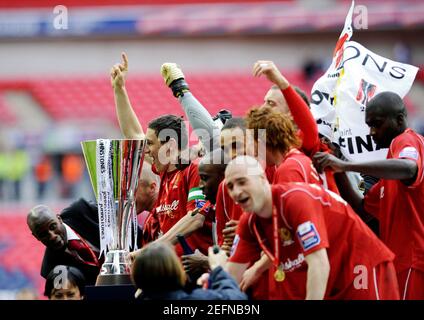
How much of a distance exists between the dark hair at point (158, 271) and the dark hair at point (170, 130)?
5.66 ft

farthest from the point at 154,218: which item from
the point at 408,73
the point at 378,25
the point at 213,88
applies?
the point at 378,25

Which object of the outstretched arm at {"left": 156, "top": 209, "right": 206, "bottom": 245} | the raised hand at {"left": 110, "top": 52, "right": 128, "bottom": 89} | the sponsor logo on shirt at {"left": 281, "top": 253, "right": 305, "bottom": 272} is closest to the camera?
the sponsor logo on shirt at {"left": 281, "top": 253, "right": 305, "bottom": 272}

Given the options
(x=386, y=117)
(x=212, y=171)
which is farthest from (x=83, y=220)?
(x=386, y=117)

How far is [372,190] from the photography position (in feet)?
14.3

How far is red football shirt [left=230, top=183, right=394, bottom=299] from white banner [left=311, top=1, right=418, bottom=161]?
1083 mm

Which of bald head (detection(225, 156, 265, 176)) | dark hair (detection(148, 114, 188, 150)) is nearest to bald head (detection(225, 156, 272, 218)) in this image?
bald head (detection(225, 156, 265, 176))

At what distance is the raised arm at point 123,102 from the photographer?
5.17 metres

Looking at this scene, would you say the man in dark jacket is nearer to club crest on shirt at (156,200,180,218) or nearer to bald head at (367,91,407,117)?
club crest on shirt at (156,200,180,218)

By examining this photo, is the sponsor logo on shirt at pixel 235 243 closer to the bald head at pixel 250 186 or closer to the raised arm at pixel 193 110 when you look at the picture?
the bald head at pixel 250 186

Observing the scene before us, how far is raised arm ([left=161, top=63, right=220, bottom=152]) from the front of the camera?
4.62m

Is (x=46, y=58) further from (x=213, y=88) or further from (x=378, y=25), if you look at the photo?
(x=378, y=25)

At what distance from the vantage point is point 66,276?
190 inches

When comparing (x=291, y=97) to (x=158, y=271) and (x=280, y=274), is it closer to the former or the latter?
(x=280, y=274)

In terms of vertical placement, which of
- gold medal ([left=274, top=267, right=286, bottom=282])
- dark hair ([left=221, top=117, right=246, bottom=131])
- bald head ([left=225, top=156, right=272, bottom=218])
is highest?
dark hair ([left=221, top=117, right=246, bottom=131])
